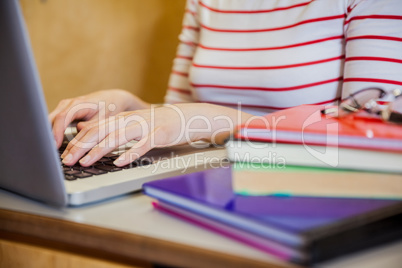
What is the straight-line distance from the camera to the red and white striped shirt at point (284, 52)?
95 cm

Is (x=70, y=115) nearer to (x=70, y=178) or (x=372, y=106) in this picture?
(x=70, y=178)

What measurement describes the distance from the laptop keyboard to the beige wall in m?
0.75

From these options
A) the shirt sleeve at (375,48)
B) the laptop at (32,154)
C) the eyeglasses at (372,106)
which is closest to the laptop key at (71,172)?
the laptop at (32,154)

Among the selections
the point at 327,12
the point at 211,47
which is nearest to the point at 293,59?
the point at 327,12

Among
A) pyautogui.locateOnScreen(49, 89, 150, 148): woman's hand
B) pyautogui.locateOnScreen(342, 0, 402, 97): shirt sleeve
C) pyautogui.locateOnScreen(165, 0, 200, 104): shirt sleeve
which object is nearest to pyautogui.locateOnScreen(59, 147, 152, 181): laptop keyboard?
pyautogui.locateOnScreen(49, 89, 150, 148): woman's hand

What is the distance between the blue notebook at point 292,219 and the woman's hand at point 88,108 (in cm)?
33

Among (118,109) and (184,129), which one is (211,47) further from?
(184,129)

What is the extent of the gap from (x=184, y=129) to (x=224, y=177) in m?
0.23

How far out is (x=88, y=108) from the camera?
0.90 m

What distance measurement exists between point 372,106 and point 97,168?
0.34 metres

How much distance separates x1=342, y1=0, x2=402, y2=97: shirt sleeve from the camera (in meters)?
0.93

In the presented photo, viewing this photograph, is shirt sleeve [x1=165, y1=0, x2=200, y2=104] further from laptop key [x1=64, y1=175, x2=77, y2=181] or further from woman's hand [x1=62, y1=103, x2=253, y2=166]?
laptop key [x1=64, y1=175, x2=77, y2=181]

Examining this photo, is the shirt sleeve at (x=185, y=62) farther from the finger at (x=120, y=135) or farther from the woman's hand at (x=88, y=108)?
the finger at (x=120, y=135)

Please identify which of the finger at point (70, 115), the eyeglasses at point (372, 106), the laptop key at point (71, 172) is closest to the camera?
the eyeglasses at point (372, 106)
